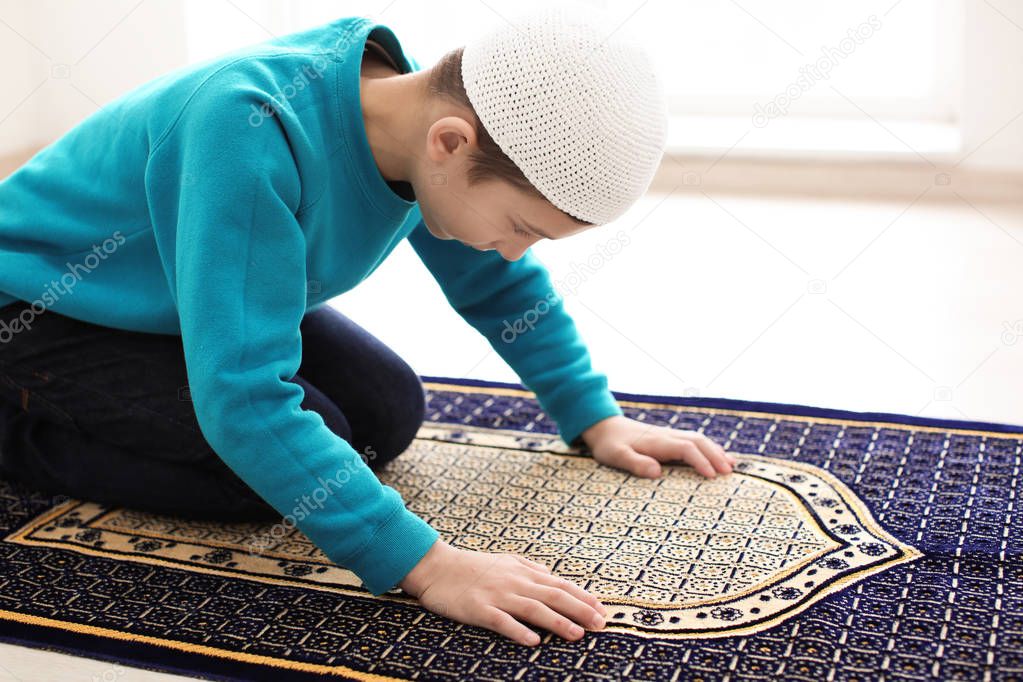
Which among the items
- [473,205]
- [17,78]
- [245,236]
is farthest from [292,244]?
[17,78]

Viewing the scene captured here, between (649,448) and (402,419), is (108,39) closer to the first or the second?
(402,419)

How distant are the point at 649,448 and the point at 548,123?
50 cm

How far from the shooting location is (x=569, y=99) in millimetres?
953

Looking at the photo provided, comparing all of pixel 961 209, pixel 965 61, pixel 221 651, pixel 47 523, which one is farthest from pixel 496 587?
pixel 965 61

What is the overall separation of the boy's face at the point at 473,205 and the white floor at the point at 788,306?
23.8 inches

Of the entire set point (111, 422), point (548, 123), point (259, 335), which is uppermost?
point (548, 123)

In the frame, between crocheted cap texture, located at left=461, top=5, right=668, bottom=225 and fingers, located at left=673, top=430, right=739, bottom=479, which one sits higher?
crocheted cap texture, located at left=461, top=5, right=668, bottom=225

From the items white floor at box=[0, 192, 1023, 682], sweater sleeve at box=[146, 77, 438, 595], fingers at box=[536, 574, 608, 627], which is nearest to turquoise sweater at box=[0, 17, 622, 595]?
sweater sleeve at box=[146, 77, 438, 595]

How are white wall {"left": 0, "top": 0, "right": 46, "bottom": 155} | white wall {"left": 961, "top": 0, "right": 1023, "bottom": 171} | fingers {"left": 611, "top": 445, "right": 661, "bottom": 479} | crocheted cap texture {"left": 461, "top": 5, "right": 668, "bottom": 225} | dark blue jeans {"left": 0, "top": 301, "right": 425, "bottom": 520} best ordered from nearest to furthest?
crocheted cap texture {"left": 461, "top": 5, "right": 668, "bottom": 225}, dark blue jeans {"left": 0, "top": 301, "right": 425, "bottom": 520}, fingers {"left": 611, "top": 445, "right": 661, "bottom": 479}, white wall {"left": 961, "top": 0, "right": 1023, "bottom": 171}, white wall {"left": 0, "top": 0, "right": 46, "bottom": 155}

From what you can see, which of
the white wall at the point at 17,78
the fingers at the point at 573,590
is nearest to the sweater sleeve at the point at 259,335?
the fingers at the point at 573,590

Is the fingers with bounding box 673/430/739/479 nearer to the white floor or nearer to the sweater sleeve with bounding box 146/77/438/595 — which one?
the white floor

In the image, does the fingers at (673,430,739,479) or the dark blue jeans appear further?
the fingers at (673,430,739,479)

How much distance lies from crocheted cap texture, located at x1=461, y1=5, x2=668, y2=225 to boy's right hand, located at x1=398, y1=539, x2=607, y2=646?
32 centimetres

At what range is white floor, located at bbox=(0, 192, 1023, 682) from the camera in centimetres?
163
